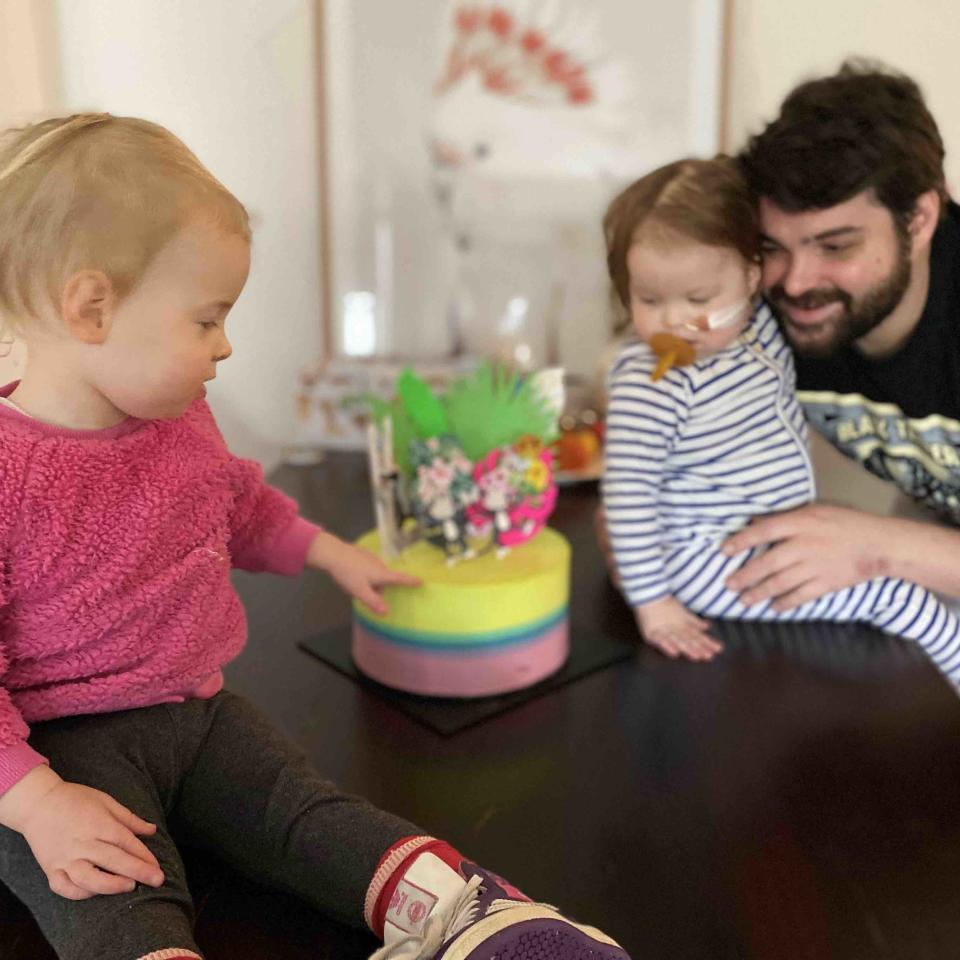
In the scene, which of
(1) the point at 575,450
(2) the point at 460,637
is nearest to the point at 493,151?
(1) the point at 575,450

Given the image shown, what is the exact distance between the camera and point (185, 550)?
0.77m

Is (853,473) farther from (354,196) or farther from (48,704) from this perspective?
(48,704)

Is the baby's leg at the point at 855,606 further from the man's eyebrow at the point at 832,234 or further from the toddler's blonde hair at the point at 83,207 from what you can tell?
the toddler's blonde hair at the point at 83,207

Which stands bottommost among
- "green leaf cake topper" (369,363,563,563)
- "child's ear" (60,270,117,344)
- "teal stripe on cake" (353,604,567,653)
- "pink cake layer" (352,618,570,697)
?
"pink cake layer" (352,618,570,697)

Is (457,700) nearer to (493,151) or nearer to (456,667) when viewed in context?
(456,667)

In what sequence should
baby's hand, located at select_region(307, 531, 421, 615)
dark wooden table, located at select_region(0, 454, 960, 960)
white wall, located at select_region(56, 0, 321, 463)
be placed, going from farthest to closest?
white wall, located at select_region(56, 0, 321, 463), baby's hand, located at select_region(307, 531, 421, 615), dark wooden table, located at select_region(0, 454, 960, 960)

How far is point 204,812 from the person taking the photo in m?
0.76

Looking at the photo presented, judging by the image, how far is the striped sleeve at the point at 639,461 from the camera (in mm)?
1150

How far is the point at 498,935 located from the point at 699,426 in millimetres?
713

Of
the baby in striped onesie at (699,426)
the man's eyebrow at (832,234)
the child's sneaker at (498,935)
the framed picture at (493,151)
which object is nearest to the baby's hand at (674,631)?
the baby in striped onesie at (699,426)

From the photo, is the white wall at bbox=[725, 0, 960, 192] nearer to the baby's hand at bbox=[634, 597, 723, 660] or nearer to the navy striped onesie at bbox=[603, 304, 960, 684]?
the navy striped onesie at bbox=[603, 304, 960, 684]

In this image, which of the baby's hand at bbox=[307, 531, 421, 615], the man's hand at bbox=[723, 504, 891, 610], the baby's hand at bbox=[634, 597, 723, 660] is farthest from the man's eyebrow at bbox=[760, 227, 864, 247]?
the baby's hand at bbox=[307, 531, 421, 615]

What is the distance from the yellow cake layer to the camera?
101 centimetres

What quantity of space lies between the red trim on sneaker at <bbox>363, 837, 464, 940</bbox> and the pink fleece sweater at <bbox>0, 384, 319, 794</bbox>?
0.22 meters
